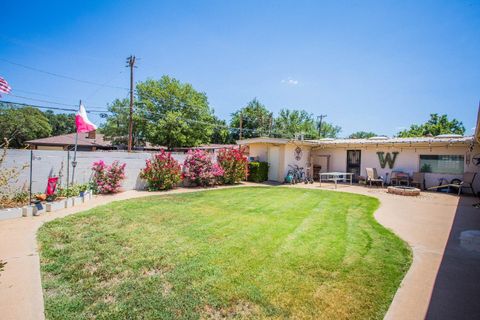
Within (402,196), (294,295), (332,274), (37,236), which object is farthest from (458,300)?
(402,196)

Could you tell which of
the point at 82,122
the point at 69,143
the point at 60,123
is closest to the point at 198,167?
the point at 82,122

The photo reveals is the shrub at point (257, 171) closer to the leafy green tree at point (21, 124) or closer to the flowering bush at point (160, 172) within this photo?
the flowering bush at point (160, 172)

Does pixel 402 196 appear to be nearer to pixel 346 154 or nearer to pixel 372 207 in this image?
pixel 372 207

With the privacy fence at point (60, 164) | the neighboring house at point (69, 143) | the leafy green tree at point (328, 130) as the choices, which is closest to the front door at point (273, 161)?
the privacy fence at point (60, 164)

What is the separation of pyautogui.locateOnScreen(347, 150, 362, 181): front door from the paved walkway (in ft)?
27.5

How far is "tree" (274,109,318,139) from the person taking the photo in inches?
1433

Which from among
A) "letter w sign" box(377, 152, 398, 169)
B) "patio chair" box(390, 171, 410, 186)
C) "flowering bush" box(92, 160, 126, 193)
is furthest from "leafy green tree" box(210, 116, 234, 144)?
"flowering bush" box(92, 160, 126, 193)

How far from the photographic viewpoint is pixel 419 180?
1264 cm

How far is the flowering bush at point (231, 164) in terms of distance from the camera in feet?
41.7

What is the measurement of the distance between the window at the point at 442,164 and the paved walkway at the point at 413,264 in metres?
6.31

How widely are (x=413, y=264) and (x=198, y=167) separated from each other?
942 cm

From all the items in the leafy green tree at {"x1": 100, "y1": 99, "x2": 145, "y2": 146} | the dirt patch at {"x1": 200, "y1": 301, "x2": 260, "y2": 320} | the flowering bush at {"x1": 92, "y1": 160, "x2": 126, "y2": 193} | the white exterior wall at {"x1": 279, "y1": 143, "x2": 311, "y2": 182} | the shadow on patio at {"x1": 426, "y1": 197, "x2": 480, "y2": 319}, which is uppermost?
the leafy green tree at {"x1": 100, "y1": 99, "x2": 145, "y2": 146}

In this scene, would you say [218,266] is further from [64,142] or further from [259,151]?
[64,142]

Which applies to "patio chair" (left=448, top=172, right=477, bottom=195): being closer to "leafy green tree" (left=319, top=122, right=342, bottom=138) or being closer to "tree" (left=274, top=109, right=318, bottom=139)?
"tree" (left=274, top=109, right=318, bottom=139)
